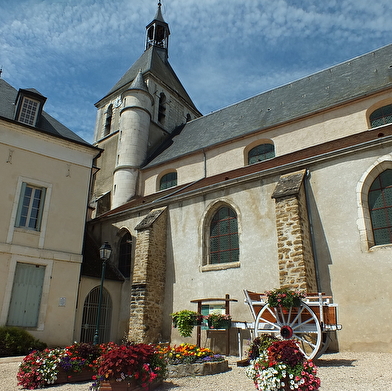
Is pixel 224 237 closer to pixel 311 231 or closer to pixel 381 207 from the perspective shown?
pixel 311 231

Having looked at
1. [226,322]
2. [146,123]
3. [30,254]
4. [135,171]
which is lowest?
[226,322]

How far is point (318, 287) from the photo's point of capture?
8.87 metres

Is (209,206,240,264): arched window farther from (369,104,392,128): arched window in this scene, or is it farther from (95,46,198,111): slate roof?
(95,46,198,111): slate roof

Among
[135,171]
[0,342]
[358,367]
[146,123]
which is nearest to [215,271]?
[358,367]

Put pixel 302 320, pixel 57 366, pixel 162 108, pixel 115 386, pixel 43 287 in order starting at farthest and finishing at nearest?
1. pixel 162 108
2. pixel 43 287
3. pixel 302 320
4. pixel 57 366
5. pixel 115 386

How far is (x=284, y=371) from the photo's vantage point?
454 cm

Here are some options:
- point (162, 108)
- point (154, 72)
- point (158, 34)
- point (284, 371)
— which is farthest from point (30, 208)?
point (158, 34)

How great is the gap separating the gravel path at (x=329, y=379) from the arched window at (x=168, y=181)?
1125cm

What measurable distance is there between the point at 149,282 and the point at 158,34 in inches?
929

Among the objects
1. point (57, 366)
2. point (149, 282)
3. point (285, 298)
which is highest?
point (149, 282)

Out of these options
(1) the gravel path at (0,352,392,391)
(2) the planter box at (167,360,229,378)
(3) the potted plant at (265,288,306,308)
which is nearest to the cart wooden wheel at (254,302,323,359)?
(3) the potted plant at (265,288,306,308)

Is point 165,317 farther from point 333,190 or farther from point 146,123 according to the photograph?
point 146,123

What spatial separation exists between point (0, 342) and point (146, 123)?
14463 mm

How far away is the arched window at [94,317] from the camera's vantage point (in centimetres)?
1195
